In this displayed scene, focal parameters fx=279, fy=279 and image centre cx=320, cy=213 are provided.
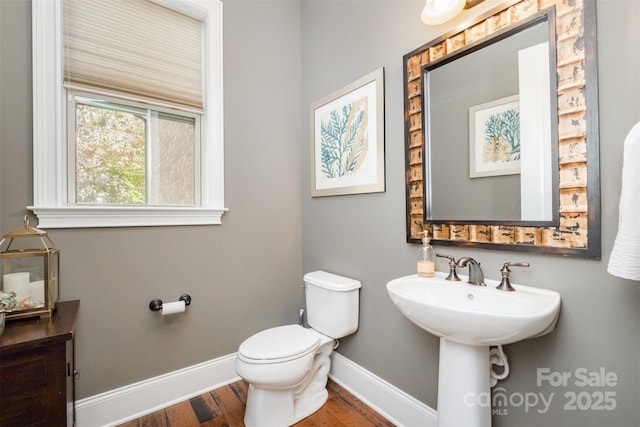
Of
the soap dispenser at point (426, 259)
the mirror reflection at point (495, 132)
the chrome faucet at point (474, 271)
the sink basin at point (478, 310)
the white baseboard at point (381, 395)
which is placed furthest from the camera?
the white baseboard at point (381, 395)

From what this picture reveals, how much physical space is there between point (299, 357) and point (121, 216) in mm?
1194

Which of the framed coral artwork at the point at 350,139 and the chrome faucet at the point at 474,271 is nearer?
the chrome faucet at the point at 474,271

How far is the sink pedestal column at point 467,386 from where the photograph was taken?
101 centimetres

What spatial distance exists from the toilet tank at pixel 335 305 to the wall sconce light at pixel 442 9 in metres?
1.37

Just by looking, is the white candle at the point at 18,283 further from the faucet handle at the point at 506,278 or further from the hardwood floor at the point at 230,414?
the faucet handle at the point at 506,278

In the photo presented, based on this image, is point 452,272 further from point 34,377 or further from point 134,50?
point 134,50

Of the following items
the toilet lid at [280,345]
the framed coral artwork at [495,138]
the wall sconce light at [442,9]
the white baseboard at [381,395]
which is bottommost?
the white baseboard at [381,395]

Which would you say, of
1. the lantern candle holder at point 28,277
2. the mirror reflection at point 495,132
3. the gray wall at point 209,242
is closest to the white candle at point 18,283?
the lantern candle holder at point 28,277

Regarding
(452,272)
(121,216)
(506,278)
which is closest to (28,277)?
(121,216)

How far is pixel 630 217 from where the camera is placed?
Result: 28.1 inches

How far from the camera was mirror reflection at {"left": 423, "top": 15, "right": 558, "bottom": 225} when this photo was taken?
100cm

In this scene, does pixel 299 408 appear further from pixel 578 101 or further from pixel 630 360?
pixel 578 101

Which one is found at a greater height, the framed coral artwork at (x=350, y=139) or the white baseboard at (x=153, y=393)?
the framed coral artwork at (x=350, y=139)

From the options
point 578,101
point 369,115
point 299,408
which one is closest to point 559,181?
point 578,101
